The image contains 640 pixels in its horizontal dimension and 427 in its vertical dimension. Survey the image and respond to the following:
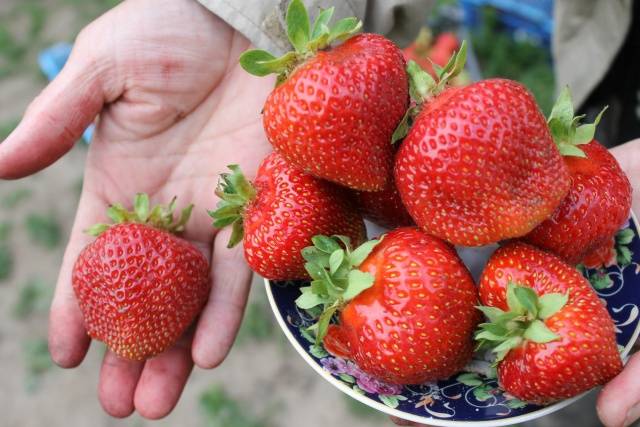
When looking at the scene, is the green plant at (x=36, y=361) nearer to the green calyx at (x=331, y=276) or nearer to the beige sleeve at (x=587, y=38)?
the green calyx at (x=331, y=276)

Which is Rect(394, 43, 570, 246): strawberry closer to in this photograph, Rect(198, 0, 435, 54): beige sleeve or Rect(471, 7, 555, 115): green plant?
Rect(198, 0, 435, 54): beige sleeve

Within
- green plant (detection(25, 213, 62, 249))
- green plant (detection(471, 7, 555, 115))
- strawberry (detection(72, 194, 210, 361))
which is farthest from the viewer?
green plant (detection(471, 7, 555, 115))

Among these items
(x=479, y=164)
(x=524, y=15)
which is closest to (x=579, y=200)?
(x=479, y=164)

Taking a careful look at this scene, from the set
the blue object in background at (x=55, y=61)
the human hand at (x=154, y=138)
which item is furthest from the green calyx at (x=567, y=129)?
the blue object in background at (x=55, y=61)

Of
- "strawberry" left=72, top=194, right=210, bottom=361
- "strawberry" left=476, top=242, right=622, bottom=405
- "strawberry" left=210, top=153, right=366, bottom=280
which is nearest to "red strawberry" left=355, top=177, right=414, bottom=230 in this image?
"strawberry" left=210, top=153, right=366, bottom=280

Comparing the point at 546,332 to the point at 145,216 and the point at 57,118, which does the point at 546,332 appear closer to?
the point at 145,216


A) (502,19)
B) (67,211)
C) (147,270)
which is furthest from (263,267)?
(502,19)
